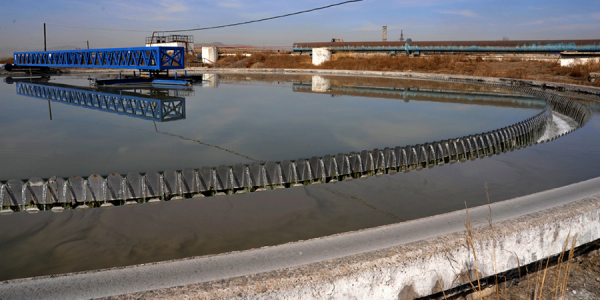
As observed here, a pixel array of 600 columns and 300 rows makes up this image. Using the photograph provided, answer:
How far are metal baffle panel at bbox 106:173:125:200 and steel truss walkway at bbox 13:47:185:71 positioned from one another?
18.2 meters

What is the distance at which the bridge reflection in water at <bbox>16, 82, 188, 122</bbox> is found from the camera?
12273 millimetres

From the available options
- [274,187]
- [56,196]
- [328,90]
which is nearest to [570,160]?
[274,187]

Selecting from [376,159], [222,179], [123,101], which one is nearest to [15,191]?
[222,179]

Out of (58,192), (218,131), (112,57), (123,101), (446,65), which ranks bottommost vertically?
(58,192)

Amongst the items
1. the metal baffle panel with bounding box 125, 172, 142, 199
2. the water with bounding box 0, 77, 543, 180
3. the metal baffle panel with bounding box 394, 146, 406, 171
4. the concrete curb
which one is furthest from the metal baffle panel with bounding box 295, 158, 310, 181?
the concrete curb

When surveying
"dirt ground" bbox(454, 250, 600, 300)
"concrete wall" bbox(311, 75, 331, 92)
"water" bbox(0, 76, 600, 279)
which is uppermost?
"concrete wall" bbox(311, 75, 331, 92)

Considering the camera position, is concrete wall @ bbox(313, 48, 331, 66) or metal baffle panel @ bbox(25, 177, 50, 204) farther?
concrete wall @ bbox(313, 48, 331, 66)

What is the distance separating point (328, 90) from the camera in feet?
65.6

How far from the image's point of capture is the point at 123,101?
49.7 feet

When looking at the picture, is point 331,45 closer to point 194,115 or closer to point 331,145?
point 194,115

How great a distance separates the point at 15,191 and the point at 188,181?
2.22 meters

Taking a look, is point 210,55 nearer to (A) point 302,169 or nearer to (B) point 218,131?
(B) point 218,131

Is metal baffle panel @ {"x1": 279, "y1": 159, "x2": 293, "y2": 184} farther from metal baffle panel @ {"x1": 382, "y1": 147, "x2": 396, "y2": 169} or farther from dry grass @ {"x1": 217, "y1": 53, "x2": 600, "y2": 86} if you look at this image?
dry grass @ {"x1": 217, "y1": 53, "x2": 600, "y2": 86}

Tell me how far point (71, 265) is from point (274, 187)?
2930 mm
